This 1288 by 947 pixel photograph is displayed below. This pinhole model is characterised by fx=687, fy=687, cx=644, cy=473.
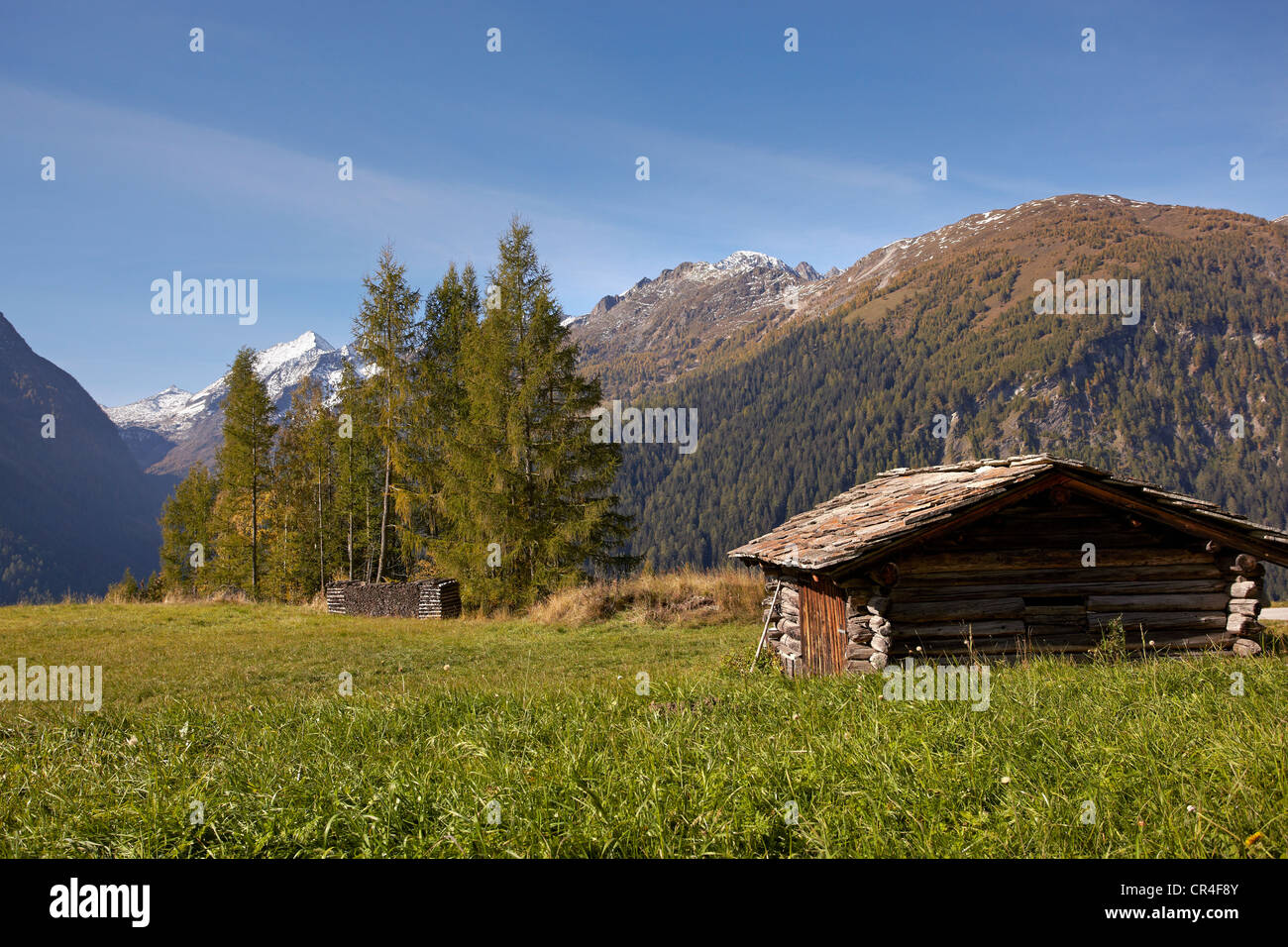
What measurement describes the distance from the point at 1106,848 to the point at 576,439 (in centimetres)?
2274

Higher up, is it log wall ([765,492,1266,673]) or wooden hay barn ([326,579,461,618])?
log wall ([765,492,1266,673])

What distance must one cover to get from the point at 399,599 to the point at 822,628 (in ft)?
61.5

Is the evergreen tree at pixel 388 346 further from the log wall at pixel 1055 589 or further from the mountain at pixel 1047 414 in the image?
the mountain at pixel 1047 414

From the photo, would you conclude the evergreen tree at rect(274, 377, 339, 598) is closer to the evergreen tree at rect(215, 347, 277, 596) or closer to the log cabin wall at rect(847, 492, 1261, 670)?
the evergreen tree at rect(215, 347, 277, 596)

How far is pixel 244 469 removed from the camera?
35594 millimetres

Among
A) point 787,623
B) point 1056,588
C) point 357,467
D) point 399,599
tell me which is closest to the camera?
point 1056,588

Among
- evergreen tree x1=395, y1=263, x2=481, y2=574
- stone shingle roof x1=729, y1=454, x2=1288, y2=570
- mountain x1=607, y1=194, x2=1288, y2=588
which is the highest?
mountain x1=607, y1=194, x2=1288, y2=588

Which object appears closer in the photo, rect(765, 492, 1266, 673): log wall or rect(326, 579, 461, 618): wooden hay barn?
rect(765, 492, 1266, 673): log wall

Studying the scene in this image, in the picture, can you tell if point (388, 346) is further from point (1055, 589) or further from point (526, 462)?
point (1055, 589)

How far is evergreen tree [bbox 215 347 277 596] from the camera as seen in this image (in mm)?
35406

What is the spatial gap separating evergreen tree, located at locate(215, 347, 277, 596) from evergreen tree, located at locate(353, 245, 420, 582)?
426 inches

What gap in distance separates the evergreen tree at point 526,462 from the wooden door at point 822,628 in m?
13.9
